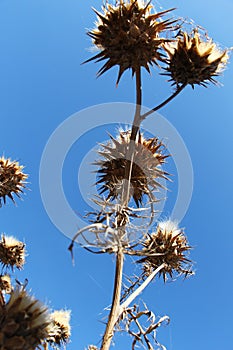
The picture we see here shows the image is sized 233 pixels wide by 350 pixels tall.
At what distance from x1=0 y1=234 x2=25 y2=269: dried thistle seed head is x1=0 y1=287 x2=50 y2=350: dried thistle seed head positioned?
3.88 metres

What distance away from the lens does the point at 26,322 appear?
5.97 ft

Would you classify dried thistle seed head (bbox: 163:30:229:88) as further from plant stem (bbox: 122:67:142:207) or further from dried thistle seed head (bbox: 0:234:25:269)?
dried thistle seed head (bbox: 0:234:25:269)

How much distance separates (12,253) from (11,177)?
1109 millimetres

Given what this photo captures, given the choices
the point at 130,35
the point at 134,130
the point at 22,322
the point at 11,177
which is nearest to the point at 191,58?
the point at 130,35

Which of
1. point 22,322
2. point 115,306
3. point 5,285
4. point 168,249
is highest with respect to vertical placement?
point 168,249

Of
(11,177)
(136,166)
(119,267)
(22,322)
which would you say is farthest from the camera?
(11,177)

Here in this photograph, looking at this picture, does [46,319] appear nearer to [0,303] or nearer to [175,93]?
[0,303]

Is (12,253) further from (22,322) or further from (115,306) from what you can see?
(22,322)

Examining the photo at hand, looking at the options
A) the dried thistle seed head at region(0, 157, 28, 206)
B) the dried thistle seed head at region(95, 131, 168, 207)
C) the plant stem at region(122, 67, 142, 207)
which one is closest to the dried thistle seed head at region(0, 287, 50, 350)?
the plant stem at region(122, 67, 142, 207)

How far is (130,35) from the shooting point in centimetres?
281

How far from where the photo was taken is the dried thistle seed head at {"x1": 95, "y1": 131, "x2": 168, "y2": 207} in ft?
10.4

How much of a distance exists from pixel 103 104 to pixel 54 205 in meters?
1.25

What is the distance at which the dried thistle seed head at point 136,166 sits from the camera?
10.4 ft

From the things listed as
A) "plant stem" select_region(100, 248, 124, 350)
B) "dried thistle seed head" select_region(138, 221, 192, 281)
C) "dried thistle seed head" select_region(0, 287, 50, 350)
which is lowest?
"dried thistle seed head" select_region(0, 287, 50, 350)
